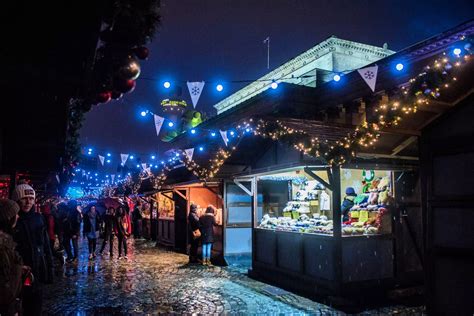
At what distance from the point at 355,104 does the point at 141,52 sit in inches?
396

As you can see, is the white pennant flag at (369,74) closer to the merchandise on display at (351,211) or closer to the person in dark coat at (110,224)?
the merchandise on display at (351,211)

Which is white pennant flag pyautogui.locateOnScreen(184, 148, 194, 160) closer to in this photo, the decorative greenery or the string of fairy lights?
the string of fairy lights

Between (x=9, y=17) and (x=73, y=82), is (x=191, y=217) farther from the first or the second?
(x=9, y=17)

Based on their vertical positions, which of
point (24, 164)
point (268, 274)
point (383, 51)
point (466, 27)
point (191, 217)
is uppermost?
point (383, 51)

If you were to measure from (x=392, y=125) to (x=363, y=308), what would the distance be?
387 centimetres

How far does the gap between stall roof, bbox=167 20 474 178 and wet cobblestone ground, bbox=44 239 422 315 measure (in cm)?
371

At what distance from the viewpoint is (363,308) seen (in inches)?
330

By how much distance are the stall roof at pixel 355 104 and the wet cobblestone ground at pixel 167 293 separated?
12.2 ft

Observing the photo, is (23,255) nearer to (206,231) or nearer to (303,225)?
(303,225)

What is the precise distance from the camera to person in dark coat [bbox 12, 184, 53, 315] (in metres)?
5.33

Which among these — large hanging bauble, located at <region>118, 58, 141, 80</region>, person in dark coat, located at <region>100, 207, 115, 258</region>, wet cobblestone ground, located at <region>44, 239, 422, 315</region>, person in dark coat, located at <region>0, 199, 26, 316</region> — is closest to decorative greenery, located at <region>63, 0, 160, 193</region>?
large hanging bauble, located at <region>118, 58, 141, 80</region>

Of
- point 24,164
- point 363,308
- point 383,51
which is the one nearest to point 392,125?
point 363,308

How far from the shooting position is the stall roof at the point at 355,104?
23.3ft

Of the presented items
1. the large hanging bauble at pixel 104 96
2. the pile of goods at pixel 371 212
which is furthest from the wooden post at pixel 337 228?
the large hanging bauble at pixel 104 96
